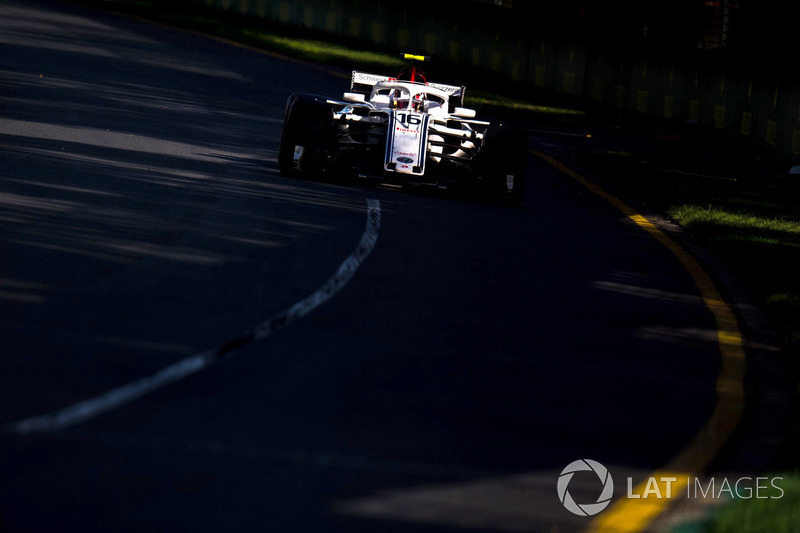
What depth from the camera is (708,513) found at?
5.26 meters

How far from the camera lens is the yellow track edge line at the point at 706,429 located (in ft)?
17.0

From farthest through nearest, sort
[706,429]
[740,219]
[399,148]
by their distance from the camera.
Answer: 1. [740,219]
2. [399,148]
3. [706,429]

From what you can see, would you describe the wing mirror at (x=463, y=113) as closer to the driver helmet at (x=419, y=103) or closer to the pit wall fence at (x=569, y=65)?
the driver helmet at (x=419, y=103)

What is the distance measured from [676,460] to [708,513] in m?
0.79

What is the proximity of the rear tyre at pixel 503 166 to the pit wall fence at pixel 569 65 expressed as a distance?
824cm

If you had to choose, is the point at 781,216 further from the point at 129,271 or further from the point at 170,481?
the point at 170,481

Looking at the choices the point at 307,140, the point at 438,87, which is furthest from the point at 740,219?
the point at 307,140

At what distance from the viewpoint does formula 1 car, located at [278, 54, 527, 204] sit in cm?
1462

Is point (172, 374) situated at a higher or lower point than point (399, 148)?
lower

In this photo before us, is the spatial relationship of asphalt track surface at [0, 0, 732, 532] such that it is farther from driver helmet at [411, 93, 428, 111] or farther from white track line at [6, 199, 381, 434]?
driver helmet at [411, 93, 428, 111]

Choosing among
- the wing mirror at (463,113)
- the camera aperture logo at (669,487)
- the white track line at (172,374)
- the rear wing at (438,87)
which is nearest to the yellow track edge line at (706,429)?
the camera aperture logo at (669,487)

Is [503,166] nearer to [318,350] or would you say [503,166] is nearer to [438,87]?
[438,87]

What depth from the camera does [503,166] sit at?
15047mm

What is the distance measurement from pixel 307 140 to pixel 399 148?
3.76 feet
